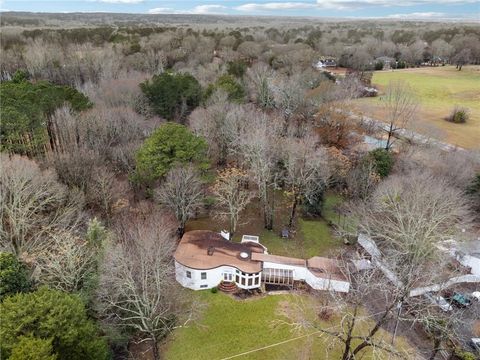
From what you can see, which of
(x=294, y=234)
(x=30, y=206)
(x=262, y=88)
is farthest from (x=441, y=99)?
(x=30, y=206)

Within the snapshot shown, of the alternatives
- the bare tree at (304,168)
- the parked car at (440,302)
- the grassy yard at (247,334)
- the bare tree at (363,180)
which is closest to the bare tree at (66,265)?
the grassy yard at (247,334)

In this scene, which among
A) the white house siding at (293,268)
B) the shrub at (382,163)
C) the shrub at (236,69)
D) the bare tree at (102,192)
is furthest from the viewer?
the shrub at (236,69)

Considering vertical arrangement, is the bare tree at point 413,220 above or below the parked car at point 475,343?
above

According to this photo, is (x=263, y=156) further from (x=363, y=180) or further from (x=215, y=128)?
(x=215, y=128)

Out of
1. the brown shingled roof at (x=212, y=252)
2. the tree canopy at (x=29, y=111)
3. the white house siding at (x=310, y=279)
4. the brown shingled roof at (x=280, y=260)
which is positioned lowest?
the white house siding at (x=310, y=279)

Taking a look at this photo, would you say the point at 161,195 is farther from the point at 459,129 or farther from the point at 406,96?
the point at 459,129

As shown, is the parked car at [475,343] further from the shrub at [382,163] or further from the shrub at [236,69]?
the shrub at [236,69]
